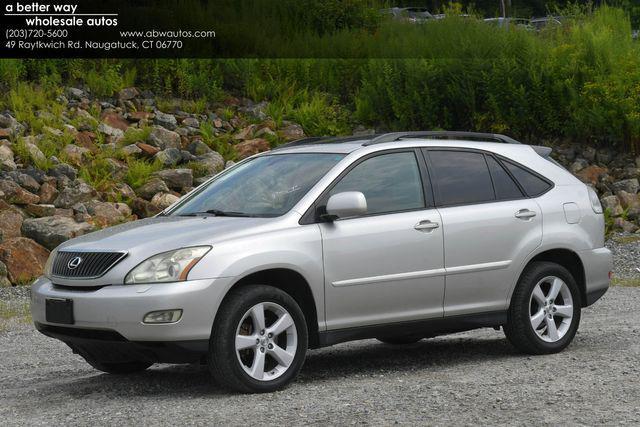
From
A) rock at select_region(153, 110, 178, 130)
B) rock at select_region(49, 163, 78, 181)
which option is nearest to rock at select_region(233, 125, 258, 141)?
rock at select_region(153, 110, 178, 130)

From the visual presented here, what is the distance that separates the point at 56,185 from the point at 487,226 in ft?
35.9

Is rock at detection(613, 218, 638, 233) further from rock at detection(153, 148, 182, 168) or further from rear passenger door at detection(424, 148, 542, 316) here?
rear passenger door at detection(424, 148, 542, 316)

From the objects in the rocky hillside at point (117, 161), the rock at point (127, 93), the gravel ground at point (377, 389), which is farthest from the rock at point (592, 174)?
the gravel ground at point (377, 389)

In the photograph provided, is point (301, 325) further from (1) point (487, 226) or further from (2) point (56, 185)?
(2) point (56, 185)

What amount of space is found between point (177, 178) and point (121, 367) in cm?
1042

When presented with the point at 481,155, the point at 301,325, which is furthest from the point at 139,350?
the point at 481,155

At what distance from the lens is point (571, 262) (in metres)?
9.41

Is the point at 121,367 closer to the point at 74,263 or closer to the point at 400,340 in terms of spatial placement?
the point at 74,263

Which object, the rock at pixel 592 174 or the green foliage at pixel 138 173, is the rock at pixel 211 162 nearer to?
the green foliage at pixel 138 173

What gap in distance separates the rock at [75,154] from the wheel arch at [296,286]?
1161cm

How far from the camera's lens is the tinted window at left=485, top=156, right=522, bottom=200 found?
29.6ft

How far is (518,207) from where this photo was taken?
897 cm

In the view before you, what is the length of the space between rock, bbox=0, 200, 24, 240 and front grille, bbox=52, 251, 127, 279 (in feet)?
30.2

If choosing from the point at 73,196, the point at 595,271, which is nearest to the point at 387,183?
the point at 595,271
